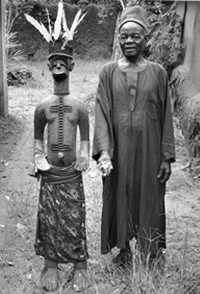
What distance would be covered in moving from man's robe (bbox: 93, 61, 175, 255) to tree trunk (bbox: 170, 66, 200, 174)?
2819mm

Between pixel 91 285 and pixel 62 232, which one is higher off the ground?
pixel 62 232

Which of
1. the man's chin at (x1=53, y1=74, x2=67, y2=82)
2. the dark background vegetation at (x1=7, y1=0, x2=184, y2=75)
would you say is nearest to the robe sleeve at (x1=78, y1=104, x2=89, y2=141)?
the man's chin at (x1=53, y1=74, x2=67, y2=82)

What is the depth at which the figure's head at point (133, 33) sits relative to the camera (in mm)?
3191

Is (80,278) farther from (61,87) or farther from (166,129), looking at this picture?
(61,87)

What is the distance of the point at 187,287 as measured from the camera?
3225 mm

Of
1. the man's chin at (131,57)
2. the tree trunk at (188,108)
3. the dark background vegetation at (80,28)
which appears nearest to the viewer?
the man's chin at (131,57)

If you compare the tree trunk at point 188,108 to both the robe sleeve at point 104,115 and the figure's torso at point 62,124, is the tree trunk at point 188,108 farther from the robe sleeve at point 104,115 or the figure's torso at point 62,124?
the figure's torso at point 62,124

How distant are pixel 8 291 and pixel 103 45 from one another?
44.1ft

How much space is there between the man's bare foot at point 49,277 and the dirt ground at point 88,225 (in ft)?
0.31

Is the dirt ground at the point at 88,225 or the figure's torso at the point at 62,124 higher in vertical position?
the figure's torso at the point at 62,124

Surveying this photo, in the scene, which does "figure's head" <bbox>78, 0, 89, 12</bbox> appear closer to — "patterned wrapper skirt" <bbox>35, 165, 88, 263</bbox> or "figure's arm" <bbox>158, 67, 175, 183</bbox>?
"figure's arm" <bbox>158, 67, 175, 183</bbox>

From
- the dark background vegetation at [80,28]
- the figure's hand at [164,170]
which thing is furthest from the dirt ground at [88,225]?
the dark background vegetation at [80,28]

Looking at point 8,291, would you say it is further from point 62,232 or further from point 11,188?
point 11,188

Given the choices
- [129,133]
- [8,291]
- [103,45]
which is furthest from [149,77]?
[103,45]
